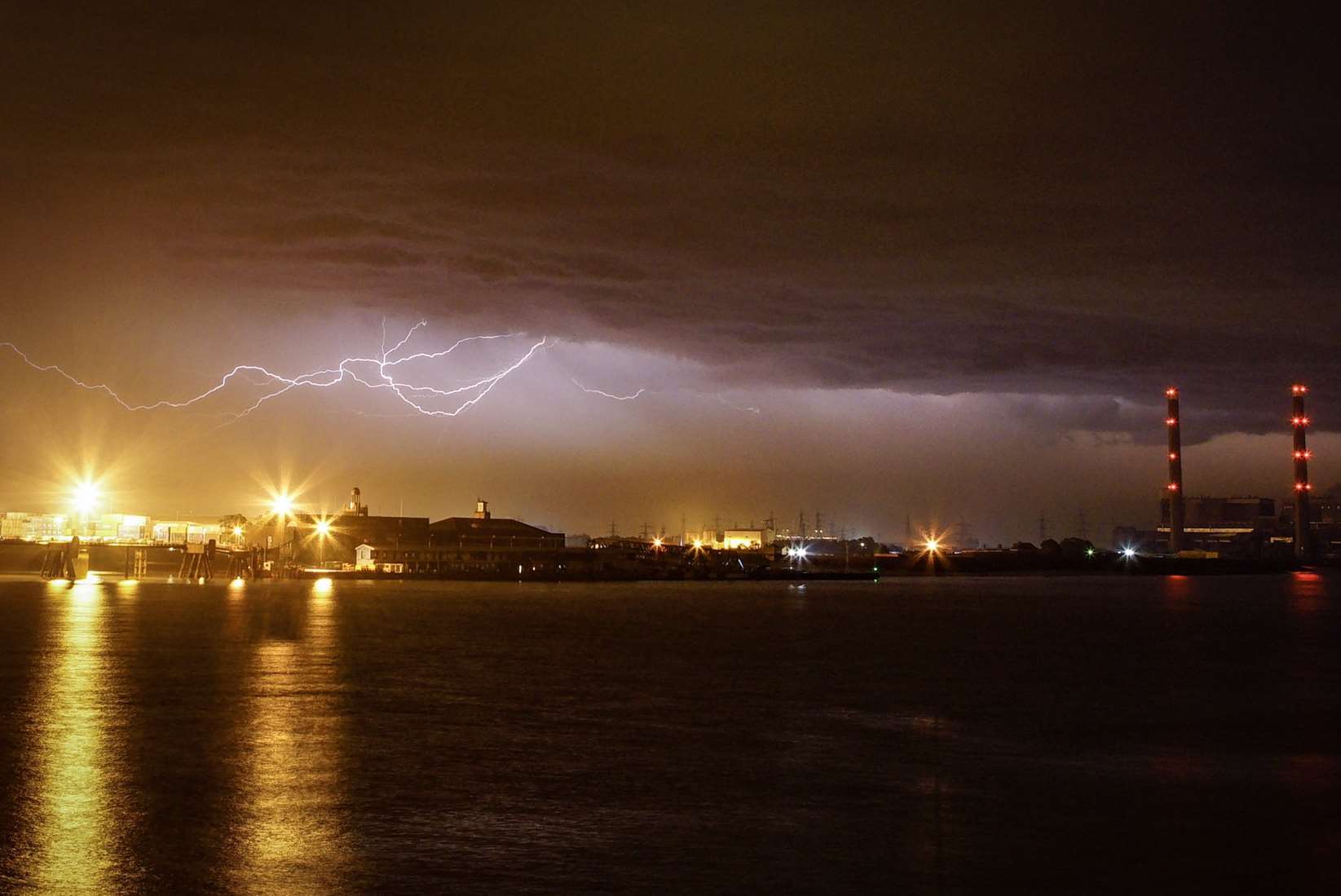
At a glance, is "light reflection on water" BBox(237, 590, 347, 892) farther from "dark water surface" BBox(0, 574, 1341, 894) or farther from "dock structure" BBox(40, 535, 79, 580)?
"dock structure" BBox(40, 535, 79, 580)

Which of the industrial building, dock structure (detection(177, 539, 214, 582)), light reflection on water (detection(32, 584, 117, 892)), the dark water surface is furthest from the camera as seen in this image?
the industrial building

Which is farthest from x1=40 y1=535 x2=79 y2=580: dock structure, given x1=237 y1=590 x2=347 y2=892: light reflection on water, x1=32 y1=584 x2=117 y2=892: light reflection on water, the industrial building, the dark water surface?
x1=237 y1=590 x2=347 y2=892: light reflection on water

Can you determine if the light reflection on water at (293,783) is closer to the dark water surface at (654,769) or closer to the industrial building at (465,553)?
the dark water surface at (654,769)

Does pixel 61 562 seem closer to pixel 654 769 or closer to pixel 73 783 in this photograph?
pixel 73 783

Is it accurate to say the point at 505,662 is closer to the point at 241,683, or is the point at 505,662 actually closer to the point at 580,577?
the point at 241,683

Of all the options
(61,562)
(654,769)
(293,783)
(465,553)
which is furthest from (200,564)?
(654,769)

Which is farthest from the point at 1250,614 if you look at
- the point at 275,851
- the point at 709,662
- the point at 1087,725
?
the point at 275,851
